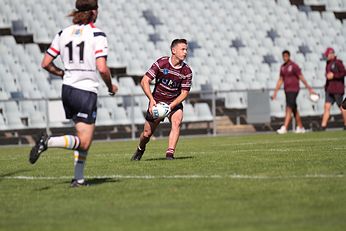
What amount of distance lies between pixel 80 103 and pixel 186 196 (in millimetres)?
1851

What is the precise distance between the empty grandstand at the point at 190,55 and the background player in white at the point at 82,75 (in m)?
15.5

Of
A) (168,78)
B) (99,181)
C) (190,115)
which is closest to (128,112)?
(190,115)

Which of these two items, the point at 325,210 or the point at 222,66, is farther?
the point at 222,66

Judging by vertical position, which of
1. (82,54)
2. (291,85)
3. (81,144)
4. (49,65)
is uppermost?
(82,54)

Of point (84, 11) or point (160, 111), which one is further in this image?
point (160, 111)

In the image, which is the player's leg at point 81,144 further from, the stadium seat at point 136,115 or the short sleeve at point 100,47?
the stadium seat at point 136,115

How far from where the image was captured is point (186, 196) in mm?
8797

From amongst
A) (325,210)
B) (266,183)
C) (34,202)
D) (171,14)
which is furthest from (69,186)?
(171,14)

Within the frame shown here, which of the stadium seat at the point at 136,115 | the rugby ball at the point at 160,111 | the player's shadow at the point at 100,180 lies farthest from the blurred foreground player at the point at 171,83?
the stadium seat at the point at 136,115

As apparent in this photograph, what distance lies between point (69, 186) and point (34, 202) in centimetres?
139

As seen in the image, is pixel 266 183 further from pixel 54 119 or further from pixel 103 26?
pixel 103 26

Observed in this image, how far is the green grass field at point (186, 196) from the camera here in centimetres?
712

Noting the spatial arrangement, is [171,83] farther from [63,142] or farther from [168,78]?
[63,142]

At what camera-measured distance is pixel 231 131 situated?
94.2 feet
